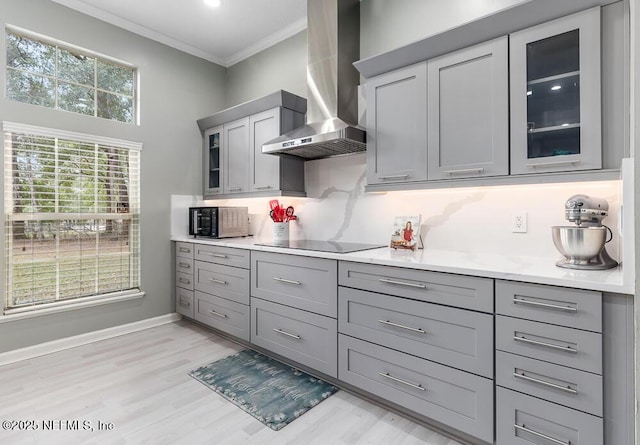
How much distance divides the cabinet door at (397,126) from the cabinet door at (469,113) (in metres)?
0.06

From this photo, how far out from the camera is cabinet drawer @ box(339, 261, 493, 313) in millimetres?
1583

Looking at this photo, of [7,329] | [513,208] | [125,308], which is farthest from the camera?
[125,308]

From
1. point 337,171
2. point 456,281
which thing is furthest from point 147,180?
point 456,281

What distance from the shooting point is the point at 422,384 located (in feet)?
5.81

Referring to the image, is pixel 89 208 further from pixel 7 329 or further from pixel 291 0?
pixel 291 0

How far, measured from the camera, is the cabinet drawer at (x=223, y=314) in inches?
110

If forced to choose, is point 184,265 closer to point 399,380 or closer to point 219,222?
point 219,222

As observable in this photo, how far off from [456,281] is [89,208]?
3.07 m

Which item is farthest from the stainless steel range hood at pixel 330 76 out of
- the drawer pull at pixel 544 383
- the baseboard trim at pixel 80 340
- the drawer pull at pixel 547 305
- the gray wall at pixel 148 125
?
the baseboard trim at pixel 80 340

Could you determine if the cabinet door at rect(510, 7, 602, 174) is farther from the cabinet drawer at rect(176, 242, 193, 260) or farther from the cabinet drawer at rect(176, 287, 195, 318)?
the cabinet drawer at rect(176, 287, 195, 318)

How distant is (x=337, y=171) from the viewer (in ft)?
9.69

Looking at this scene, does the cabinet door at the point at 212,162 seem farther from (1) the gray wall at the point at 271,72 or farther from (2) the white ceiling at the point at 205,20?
(2) the white ceiling at the point at 205,20

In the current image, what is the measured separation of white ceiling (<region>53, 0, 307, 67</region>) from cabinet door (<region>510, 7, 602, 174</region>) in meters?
2.00

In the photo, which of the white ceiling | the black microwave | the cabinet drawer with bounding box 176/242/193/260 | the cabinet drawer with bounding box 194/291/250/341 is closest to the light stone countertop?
the cabinet drawer with bounding box 194/291/250/341
